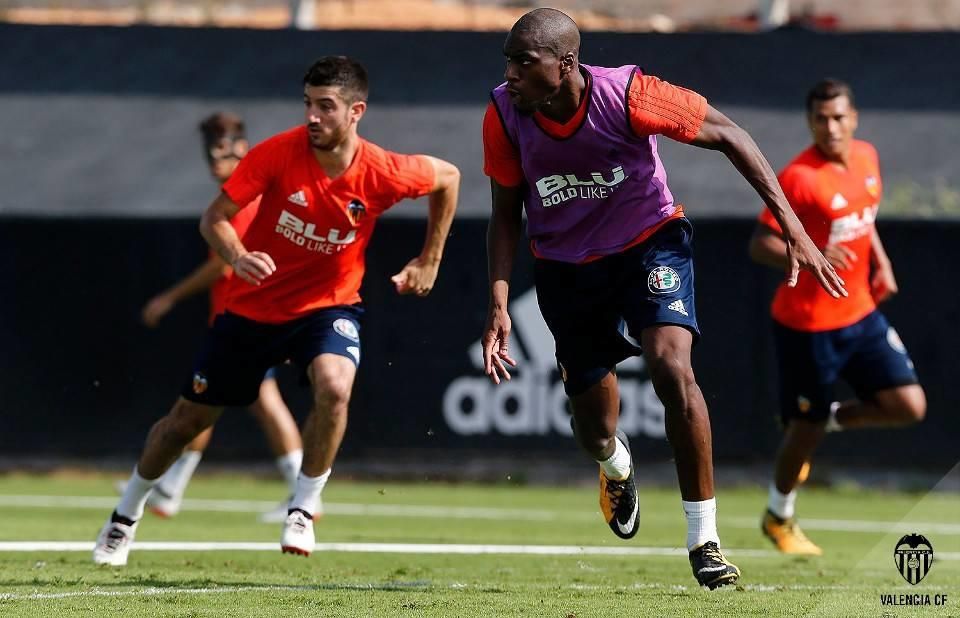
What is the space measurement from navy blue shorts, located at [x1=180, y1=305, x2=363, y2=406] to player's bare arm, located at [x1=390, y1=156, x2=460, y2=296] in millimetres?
417

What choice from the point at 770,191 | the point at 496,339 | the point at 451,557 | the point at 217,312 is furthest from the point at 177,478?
the point at 770,191

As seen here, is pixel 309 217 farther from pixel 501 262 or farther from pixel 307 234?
pixel 501 262

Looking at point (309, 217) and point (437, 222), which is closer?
point (309, 217)

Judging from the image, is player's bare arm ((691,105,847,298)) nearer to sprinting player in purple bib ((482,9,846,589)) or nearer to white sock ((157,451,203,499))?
sprinting player in purple bib ((482,9,846,589))

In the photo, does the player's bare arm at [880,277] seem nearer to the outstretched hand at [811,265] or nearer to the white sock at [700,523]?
the outstretched hand at [811,265]

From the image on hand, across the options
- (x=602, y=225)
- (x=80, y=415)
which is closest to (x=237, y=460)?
(x=80, y=415)

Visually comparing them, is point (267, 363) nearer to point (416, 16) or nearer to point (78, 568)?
point (78, 568)

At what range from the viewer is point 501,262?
700 centimetres

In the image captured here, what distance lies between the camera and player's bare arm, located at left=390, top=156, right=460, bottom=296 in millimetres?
8023

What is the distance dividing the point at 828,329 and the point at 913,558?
160 cm

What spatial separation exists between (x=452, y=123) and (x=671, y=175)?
219 cm

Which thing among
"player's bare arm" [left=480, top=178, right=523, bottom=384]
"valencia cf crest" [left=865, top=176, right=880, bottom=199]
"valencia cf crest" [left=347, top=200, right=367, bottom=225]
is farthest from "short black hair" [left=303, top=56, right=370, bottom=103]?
"valencia cf crest" [left=865, top=176, right=880, bottom=199]

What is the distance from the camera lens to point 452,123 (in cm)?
1591

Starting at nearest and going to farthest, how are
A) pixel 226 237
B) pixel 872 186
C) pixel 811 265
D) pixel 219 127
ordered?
pixel 811 265
pixel 226 237
pixel 872 186
pixel 219 127
